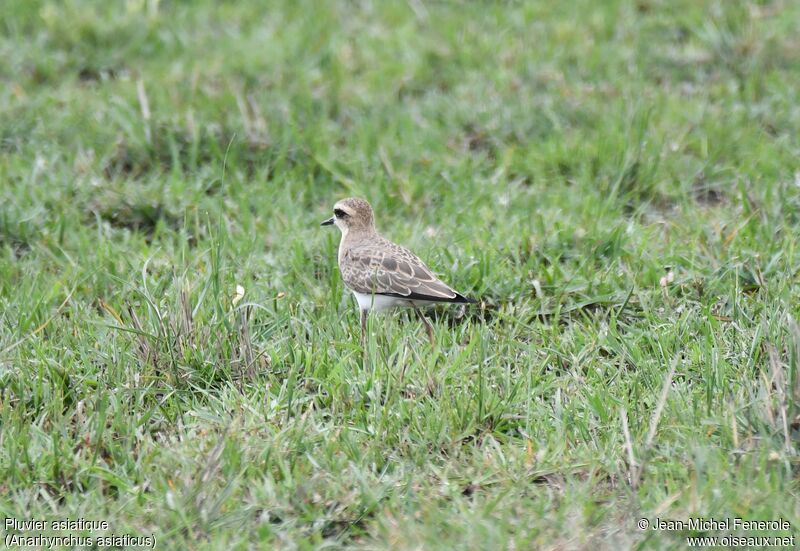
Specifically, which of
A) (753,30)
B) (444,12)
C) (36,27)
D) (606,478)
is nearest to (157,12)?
(36,27)

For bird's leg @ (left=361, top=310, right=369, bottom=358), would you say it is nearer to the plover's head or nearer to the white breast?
the white breast

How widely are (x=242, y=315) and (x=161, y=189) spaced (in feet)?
8.05

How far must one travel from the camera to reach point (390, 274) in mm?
5648

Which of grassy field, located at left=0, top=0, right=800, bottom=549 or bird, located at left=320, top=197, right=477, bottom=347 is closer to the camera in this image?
grassy field, located at left=0, top=0, right=800, bottom=549

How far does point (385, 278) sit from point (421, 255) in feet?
2.44

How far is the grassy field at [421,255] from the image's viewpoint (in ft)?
13.8

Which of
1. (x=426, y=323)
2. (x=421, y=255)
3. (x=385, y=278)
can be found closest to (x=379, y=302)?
(x=385, y=278)

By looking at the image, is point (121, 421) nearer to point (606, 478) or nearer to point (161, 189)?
point (606, 478)

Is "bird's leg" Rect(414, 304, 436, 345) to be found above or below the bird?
below

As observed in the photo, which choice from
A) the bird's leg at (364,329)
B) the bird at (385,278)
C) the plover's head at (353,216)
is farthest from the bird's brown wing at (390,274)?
the plover's head at (353,216)

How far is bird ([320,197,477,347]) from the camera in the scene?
18.0 feet

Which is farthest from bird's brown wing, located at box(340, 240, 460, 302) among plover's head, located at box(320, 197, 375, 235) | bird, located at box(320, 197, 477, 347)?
plover's head, located at box(320, 197, 375, 235)

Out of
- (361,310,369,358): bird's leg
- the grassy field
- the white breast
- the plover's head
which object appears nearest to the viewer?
the grassy field

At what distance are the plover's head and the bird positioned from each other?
0.13 feet
